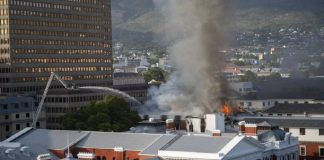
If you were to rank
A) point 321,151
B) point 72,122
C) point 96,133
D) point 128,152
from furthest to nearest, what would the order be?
1. point 72,122
2. point 321,151
3. point 96,133
4. point 128,152

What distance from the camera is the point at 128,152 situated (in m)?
96.8

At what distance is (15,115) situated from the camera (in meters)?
167

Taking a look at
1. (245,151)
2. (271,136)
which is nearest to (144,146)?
(245,151)

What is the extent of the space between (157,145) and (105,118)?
47.6 m

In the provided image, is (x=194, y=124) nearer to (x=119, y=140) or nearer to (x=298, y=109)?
(x=119, y=140)

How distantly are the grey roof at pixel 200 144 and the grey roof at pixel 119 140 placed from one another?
5.29m

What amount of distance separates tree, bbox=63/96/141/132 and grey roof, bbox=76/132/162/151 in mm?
32931

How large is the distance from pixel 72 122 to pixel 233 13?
4343cm

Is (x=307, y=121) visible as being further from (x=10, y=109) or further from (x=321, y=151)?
(x=10, y=109)

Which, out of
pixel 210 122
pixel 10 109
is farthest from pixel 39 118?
pixel 210 122

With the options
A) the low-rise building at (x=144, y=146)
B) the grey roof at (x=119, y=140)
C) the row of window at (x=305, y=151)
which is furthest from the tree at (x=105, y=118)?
the row of window at (x=305, y=151)

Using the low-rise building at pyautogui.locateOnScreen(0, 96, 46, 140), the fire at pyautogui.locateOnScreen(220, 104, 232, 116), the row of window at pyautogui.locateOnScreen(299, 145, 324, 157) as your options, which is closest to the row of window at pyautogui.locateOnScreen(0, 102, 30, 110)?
the low-rise building at pyautogui.locateOnScreen(0, 96, 46, 140)

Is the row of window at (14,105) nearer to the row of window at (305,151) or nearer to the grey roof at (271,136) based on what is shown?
the row of window at (305,151)

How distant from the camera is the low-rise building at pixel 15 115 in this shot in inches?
6467
